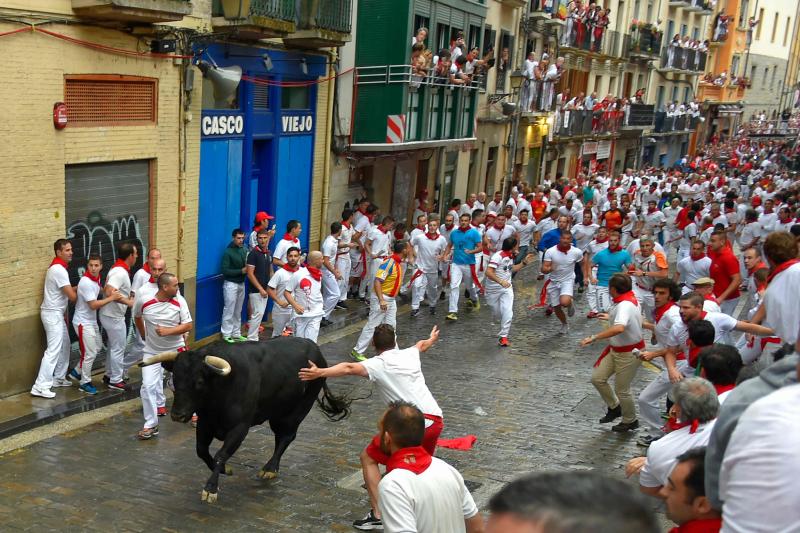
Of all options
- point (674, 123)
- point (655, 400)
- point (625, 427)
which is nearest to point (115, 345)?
point (625, 427)

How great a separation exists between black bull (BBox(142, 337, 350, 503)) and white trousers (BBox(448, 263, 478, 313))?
25.0ft

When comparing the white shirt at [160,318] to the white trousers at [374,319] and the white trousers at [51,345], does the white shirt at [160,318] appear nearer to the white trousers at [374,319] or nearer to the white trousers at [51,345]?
the white trousers at [51,345]

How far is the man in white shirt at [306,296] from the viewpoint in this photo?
1273 cm

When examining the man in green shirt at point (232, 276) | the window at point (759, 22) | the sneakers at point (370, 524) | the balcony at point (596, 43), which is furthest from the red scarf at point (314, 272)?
the window at point (759, 22)

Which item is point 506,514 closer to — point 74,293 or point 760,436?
point 760,436

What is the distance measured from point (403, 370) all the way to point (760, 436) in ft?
15.9

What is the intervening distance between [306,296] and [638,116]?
3468 cm

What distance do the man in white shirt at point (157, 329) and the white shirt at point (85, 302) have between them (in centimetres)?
123

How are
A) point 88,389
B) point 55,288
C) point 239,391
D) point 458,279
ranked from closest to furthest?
point 239,391, point 55,288, point 88,389, point 458,279

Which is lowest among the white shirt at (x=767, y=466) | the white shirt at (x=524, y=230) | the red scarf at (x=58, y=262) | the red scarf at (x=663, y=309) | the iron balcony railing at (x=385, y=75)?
the white shirt at (x=524, y=230)

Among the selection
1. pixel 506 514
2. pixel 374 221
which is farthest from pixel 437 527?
pixel 374 221

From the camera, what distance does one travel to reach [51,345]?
1069cm

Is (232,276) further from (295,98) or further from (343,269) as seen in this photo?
(295,98)

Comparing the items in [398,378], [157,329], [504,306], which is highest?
[398,378]
